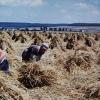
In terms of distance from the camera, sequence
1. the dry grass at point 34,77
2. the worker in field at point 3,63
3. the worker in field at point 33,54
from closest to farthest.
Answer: the dry grass at point 34,77, the worker in field at point 3,63, the worker in field at point 33,54

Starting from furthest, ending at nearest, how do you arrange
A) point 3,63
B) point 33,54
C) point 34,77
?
point 33,54
point 3,63
point 34,77

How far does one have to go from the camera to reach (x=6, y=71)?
12.4 metres

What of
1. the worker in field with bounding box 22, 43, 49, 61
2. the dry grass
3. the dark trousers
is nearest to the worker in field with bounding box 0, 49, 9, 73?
the dark trousers

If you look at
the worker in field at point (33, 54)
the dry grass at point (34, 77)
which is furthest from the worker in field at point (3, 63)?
the worker in field at point (33, 54)

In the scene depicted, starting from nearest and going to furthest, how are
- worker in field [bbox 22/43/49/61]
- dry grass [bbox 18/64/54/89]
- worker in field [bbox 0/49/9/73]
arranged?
dry grass [bbox 18/64/54/89] → worker in field [bbox 0/49/9/73] → worker in field [bbox 22/43/49/61]

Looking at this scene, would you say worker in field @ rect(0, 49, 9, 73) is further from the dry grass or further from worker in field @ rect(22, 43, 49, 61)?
worker in field @ rect(22, 43, 49, 61)

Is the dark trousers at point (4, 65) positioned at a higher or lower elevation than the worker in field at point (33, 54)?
higher

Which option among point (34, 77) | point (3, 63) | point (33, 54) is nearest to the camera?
point (34, 77)

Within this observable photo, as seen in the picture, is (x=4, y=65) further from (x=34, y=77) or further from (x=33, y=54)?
(x=33, y=54)

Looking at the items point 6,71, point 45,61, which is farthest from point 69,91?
point 45,61

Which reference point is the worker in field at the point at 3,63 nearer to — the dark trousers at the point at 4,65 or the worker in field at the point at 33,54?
the dark trousers at the point at 4,65

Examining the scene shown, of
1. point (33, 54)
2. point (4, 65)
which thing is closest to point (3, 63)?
point (4, 65)

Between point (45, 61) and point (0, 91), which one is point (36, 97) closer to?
point (0, 91)

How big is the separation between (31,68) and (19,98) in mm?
2888
